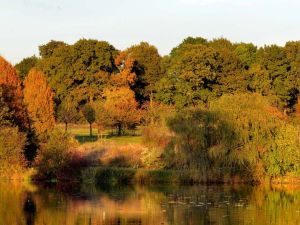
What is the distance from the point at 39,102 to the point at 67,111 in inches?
862

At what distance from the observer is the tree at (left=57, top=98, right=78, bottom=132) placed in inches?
2904

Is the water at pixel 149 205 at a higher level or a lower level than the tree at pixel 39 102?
lower

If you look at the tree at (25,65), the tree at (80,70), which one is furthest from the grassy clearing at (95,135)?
the tree at (25,65)

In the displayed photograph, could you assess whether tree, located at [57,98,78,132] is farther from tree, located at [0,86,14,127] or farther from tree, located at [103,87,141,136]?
tree, located at [0,86,14,127]

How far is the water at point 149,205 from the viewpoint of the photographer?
28922 mm

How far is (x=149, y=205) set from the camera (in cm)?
3422

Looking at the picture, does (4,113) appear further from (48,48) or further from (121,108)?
(48,48)

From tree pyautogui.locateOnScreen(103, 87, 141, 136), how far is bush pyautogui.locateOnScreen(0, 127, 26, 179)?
→ 66.9ft

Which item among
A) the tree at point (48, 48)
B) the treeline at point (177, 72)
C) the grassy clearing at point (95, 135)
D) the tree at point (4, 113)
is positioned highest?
the tree at point (48, 48)

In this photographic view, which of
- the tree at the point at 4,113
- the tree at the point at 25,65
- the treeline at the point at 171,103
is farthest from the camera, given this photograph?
the tree at the point at 25,65

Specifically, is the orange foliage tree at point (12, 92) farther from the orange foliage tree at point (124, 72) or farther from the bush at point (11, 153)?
the orange foliage tree at point (124, 72)

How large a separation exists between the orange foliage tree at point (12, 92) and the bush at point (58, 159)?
4.40 meters

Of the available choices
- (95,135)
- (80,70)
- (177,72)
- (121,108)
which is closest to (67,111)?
(95,135)

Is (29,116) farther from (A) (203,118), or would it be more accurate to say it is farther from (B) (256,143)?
(B) (256,143)
